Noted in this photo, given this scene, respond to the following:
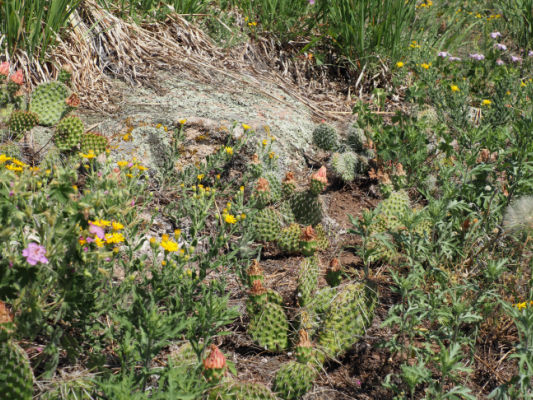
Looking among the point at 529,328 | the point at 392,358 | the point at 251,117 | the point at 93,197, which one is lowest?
the point at 392,358

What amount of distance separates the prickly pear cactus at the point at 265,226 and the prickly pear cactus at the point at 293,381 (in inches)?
45.5

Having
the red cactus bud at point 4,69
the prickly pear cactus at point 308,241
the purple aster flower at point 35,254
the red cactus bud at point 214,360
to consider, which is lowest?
the prickly pear cactus at point 308,241

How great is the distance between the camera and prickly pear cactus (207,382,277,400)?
2.07m

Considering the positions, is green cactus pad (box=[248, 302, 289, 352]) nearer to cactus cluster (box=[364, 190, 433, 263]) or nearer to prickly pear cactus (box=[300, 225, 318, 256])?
prickly pear cactus (box=[300, 225, 318, 256])

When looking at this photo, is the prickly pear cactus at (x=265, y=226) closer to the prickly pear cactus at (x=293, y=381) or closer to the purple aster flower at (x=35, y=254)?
the prickly pear cactus at (x=293, y=381)

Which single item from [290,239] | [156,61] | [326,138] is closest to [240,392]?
[290,239]

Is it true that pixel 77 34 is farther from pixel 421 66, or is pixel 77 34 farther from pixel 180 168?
pixel 421 66

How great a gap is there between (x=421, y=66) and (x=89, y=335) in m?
4.17

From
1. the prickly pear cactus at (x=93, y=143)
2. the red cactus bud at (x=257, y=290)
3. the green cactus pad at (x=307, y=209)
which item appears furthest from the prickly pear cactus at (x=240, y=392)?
the prickly pear cactus at (x=93, y=143)

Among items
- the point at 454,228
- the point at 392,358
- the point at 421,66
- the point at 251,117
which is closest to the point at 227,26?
the point at 251,117

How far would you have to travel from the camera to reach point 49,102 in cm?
361

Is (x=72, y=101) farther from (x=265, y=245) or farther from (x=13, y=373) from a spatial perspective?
(x=13, y=373)

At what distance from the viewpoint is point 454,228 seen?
3.21 m

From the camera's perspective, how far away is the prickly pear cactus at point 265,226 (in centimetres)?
333
